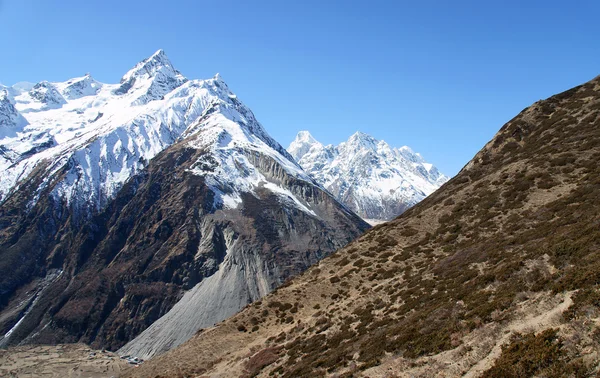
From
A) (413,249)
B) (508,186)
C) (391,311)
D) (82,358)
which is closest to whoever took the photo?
Answer: (391,311)

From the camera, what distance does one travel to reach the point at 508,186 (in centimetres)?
5459

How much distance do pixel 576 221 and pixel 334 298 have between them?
2477 cm

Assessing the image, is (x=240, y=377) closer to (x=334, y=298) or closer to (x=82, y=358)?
(x=334, y=298)

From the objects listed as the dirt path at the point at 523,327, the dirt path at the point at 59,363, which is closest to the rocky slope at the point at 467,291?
the dirt path at the point at 523,327

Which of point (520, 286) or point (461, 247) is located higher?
point (461, 247)

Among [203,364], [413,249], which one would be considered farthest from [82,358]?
[413,249]

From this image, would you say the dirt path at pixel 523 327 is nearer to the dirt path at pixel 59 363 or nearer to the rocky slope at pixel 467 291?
the rocky slope at pixel 467 291

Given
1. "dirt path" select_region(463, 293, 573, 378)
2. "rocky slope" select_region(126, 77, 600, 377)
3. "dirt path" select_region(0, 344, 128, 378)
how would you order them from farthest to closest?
1. "dirt path" select_region(0, 344, 128, 378)
2. "rocky slope" select_region(126, 77, 600, 377)
3. "dirt path" select_region(463, 293, 573, 378)

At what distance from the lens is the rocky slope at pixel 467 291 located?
19422 millimetres

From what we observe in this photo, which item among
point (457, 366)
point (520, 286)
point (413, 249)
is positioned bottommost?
point (457, 366)

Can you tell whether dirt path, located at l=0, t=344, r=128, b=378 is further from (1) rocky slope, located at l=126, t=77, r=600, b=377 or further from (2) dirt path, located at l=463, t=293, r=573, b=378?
(2) dirt path, located at l=463, t=293, r=573, b=378

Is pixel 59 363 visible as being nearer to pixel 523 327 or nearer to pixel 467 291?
pixel 467 291

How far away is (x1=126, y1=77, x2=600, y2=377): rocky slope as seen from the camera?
19422 mm

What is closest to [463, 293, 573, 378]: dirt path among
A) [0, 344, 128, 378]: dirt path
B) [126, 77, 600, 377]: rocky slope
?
[126, 77, 600, 377]: rocky slope
